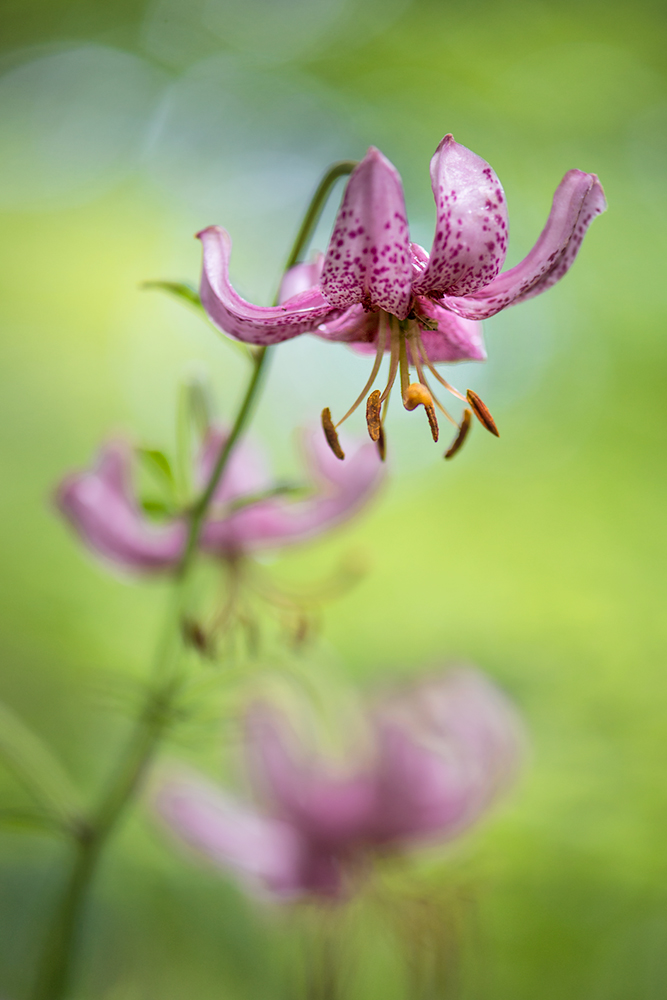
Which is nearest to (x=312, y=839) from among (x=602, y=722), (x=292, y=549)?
(x=292, y=549)

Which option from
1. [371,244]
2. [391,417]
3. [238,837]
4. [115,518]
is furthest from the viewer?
[391,417]

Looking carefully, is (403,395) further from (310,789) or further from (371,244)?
(310,789)

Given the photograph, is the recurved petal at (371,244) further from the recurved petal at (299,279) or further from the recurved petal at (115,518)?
the recurved petal at (115,518)

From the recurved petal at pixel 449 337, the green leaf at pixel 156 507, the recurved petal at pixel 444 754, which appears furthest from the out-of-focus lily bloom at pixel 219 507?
the recurved petal at pixel 444 754

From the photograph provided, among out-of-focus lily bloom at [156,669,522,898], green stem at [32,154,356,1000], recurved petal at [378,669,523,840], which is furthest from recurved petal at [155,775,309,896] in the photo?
green stem at [32,154,356,1000]

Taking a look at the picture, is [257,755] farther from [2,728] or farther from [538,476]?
[538,476]

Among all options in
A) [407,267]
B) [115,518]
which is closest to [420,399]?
[407,267]
